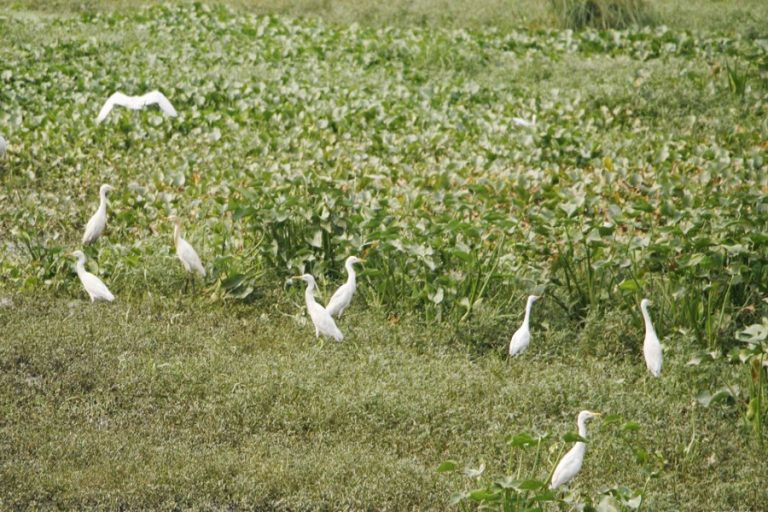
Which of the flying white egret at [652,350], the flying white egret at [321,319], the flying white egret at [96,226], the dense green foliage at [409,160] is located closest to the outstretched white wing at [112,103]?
the dense green foliage at [409,160]

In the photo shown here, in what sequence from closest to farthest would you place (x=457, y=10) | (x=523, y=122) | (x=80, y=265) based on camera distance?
(x=80, y=265) → (x=523, y=122) → (x=457, y=10)

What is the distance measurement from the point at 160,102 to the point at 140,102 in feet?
0.53

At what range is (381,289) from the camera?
6344 mm

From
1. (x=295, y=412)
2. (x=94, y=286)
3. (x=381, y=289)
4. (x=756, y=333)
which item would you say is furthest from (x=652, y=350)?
(x=94, y=286)

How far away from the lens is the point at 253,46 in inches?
489

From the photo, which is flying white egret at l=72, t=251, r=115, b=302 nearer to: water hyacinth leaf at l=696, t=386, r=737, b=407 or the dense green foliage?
the dense green foliage

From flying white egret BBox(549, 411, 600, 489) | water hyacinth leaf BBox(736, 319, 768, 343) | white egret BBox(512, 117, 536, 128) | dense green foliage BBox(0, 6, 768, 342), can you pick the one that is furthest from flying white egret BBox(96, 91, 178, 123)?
flying white egret BBox(549, 411, 600, 489)

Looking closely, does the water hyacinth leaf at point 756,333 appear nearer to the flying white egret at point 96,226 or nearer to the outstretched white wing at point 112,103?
the flying white egret at point 96,226

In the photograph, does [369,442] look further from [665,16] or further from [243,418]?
[665,16]

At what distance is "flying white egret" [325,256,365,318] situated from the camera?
6055 millimetres

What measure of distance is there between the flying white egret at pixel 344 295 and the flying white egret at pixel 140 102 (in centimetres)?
395

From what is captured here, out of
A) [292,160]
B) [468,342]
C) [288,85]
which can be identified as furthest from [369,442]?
[288,85]

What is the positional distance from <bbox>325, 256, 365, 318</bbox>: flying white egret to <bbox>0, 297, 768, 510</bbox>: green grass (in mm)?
136

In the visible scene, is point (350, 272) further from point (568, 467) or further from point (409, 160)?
point (409, 160)
